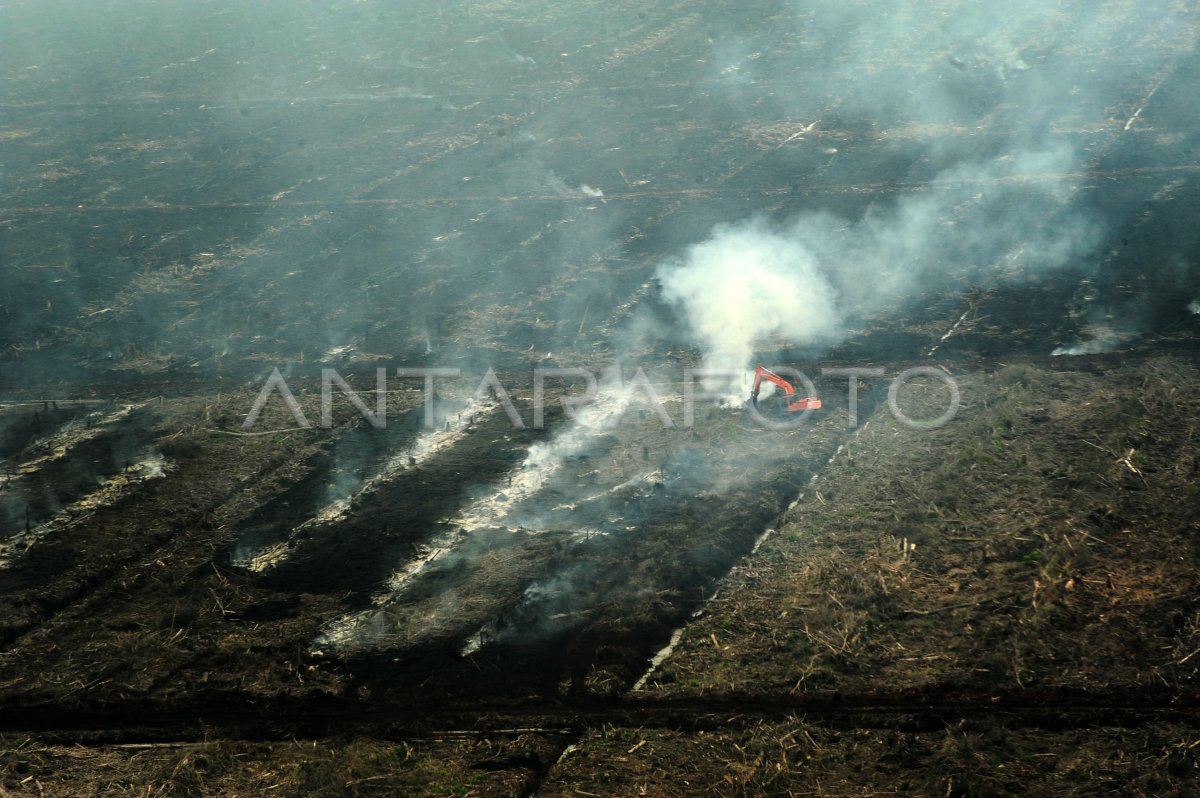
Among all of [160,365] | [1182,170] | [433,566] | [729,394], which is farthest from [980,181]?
[160,365]

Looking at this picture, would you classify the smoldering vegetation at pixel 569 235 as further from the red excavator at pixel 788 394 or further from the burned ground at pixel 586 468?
the red excavator at pixel 788 394

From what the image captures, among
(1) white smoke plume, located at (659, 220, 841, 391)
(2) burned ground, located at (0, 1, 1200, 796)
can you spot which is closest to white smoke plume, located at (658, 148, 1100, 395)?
(1) white smoke plume, located at (659, 220, 841, 391)

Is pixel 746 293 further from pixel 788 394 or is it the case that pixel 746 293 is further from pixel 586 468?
pixel 586 468

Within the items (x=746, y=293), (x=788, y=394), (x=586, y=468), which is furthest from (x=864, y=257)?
(x=586, y=468)

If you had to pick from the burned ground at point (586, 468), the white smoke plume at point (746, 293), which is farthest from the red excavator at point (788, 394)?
the white smoke plume at point (746, 293)

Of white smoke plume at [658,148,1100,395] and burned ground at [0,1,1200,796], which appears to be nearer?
burned ground at [0,1,1200,796]

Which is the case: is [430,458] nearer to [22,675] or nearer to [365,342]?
[365,342]

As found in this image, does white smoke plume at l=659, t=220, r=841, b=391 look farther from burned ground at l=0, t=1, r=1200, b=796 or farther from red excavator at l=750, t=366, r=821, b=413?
red excavator at l=750, t=366, r=821, b=413

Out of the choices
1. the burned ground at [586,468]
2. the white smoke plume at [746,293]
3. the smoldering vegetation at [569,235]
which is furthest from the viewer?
the white smoke plume at [746,293]
